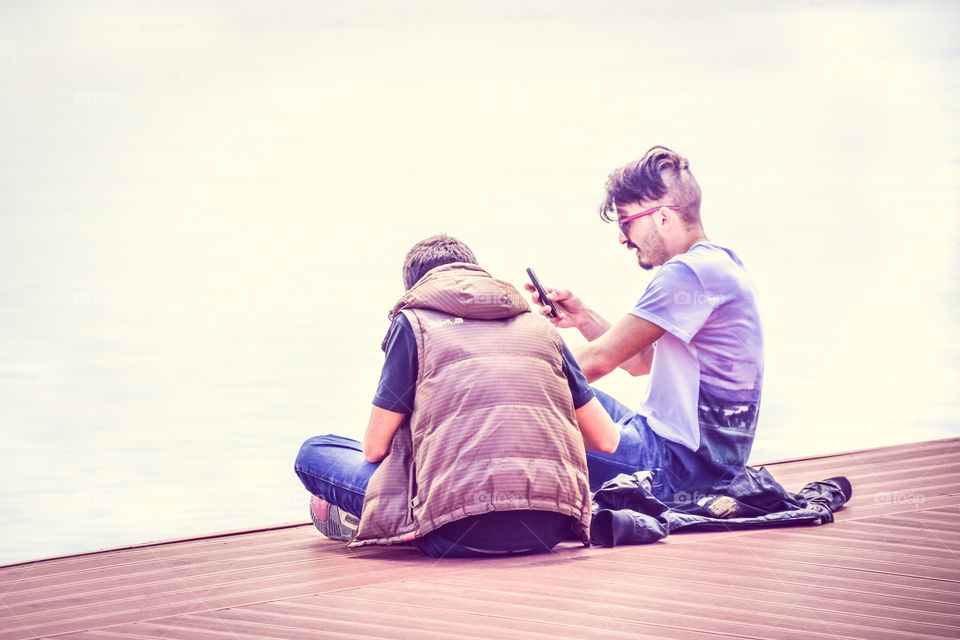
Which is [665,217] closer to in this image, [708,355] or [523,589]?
[708,355]

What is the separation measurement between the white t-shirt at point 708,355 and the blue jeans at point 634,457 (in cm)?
4

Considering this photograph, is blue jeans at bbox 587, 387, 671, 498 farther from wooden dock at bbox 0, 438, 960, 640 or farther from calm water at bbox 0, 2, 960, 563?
calm water at bbox 0, 2, 960, 563

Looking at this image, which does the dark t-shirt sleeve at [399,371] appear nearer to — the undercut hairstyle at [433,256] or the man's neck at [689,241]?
the undercut hairstyle at [433,256]

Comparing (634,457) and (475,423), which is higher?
(475,423)

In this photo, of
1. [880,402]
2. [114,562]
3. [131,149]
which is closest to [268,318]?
[131,149]

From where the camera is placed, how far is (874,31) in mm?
13875

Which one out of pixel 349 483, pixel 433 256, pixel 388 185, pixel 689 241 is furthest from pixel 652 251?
pixel 388 185

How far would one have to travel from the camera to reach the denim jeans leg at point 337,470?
2615mm

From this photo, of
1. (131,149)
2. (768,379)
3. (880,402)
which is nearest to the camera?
(880,402)

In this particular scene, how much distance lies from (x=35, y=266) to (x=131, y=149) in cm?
323

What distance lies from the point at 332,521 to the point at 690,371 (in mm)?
1053

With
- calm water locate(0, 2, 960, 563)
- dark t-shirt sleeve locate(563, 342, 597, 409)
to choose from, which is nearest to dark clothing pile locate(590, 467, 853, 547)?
dark t-shirt sleeve locate(563, 342, 597, 409)

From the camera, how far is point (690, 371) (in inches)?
108

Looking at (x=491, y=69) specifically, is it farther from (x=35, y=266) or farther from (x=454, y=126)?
(x=35, y=266)
